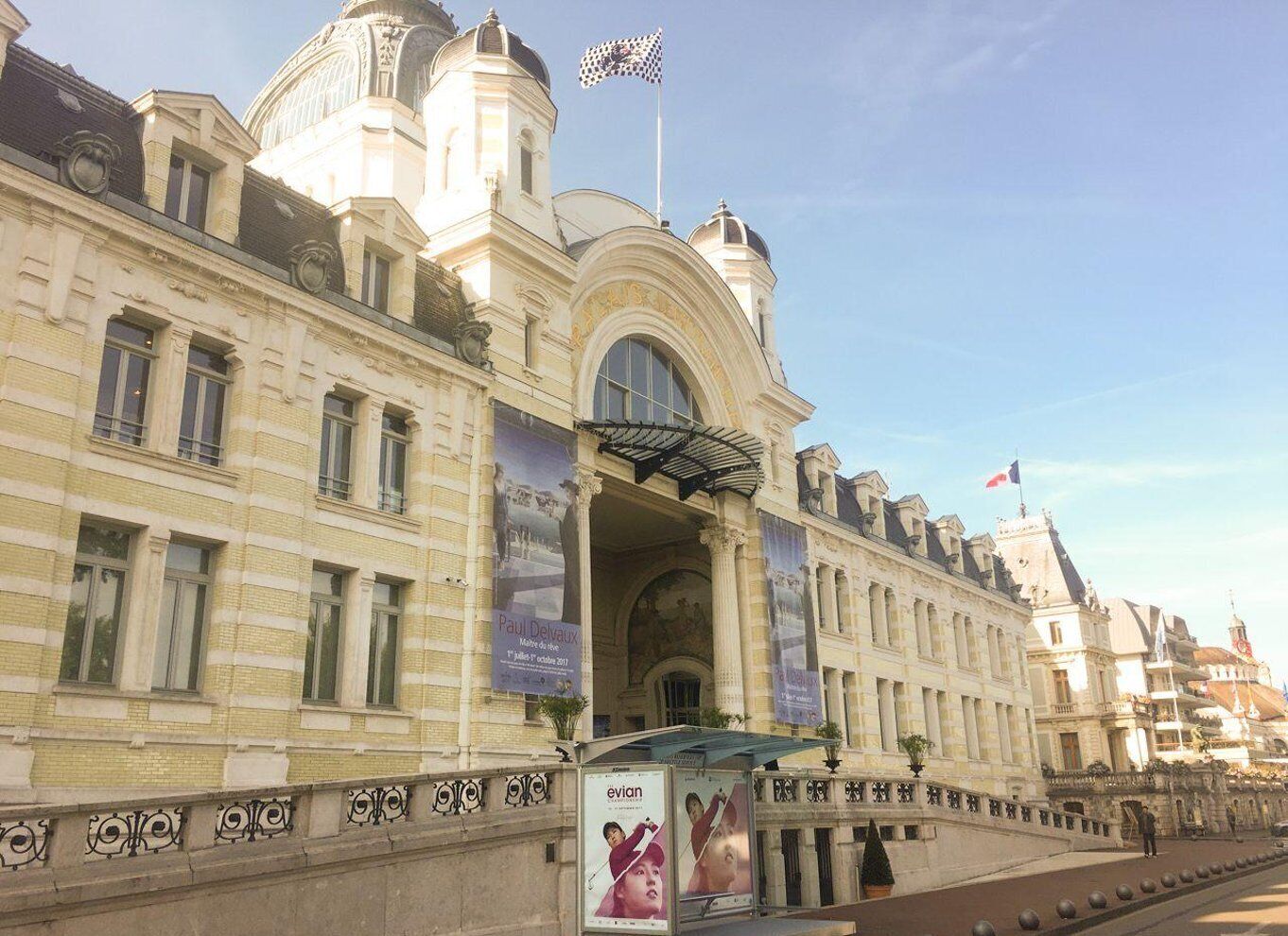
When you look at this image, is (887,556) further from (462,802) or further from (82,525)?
(82,525)

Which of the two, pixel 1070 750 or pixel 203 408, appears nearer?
pixel 203 408

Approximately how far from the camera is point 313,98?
3619 cm

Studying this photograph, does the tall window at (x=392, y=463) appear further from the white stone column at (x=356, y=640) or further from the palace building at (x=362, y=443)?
the white stone column at (x=356, y=640)

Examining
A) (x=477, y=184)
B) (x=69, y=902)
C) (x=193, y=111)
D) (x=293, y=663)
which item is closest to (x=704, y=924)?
(x=69, y=902)

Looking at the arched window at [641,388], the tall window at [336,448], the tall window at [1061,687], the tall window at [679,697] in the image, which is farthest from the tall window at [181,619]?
the tall window at [1061,687]

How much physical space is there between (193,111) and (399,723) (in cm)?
1183

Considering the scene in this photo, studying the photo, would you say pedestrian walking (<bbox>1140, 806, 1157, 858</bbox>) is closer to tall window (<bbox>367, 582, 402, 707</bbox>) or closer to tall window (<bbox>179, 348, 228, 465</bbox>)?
tall window (<bbox>367, 582, 402, 707</bbox>)

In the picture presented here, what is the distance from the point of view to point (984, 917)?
63.1ft

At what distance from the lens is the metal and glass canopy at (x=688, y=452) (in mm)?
26250

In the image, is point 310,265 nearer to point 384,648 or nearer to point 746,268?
point 384,648

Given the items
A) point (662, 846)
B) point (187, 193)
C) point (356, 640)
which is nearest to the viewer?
point (662, 846)

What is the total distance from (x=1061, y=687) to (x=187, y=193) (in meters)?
61.6

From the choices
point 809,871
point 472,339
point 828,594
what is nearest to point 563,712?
point 809,871

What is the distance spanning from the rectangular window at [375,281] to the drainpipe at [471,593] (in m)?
2.89
